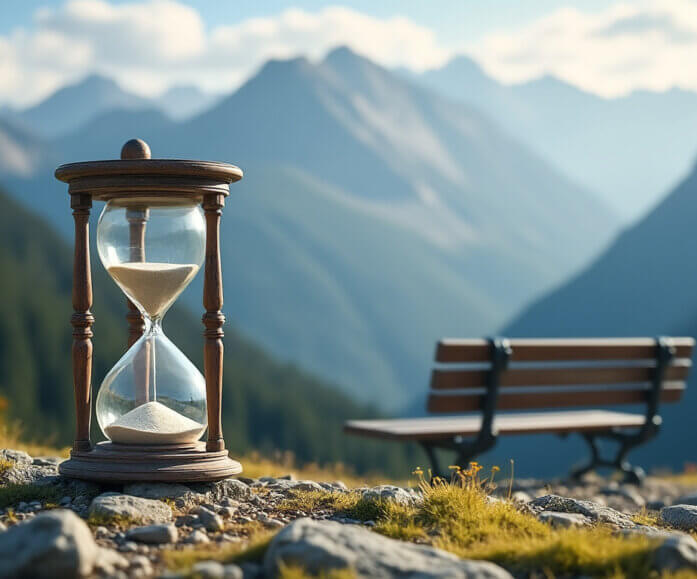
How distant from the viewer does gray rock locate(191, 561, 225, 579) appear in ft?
11.9

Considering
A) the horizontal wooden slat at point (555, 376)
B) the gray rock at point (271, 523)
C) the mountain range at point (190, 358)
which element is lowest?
the mountain range at point (190, 358)

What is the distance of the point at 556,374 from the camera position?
9.74 meters

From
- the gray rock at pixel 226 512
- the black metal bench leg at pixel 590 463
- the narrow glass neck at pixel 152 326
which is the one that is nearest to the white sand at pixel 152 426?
the narrow glass neck at pixel 152 326

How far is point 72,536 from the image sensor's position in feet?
12.2

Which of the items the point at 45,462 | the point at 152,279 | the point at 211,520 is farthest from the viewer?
the point at 45,462

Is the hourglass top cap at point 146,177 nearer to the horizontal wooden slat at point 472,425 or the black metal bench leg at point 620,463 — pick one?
the horizontal wooden slat at point 472,425

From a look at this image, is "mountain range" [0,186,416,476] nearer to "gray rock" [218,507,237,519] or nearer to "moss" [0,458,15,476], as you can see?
"moss" [0,458,15,476]

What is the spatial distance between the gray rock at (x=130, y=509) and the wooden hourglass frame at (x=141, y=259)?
0.82 feet

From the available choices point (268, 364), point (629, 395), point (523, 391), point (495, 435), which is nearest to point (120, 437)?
point (495, 435)

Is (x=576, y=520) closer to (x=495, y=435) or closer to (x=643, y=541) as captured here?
(x=643, y=541)

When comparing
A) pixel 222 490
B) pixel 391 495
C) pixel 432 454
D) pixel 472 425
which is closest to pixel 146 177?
pixel 222 490

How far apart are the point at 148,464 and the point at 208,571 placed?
162 cm

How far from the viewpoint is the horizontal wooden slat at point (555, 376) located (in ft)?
29.0

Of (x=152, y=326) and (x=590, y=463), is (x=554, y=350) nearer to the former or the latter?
(x=590, y=463)
